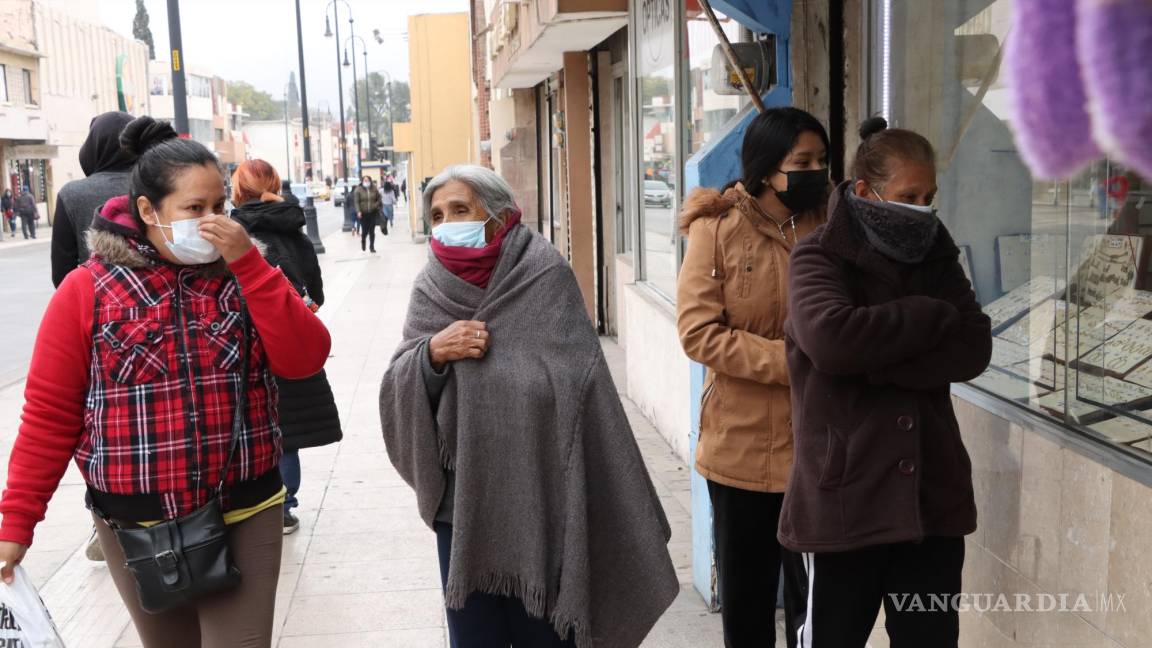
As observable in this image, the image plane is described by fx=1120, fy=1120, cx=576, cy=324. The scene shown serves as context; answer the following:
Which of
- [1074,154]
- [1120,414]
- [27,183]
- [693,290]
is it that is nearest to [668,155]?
[693,290]

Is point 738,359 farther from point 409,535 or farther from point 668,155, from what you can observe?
point 668,155

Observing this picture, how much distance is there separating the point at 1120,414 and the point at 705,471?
4.00 ft

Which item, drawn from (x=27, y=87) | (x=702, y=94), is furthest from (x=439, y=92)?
(x=702, y=94)

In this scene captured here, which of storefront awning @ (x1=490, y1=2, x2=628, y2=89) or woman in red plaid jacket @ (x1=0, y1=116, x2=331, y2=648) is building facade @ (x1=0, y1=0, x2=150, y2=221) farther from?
woman in red plaid jacket @ (x1=0, y1=116, x2=331, y2=648)

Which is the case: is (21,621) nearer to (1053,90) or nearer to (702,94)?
(1053,90)

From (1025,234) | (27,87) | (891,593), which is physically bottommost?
(891,593)

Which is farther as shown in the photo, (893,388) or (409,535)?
(409,535)

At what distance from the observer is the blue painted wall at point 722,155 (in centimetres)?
441

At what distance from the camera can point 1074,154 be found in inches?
32.6

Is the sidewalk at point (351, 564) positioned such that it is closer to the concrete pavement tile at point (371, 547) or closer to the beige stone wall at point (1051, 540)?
the concrete pavement tile at point (371, 547)

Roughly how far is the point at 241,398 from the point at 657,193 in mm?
6237

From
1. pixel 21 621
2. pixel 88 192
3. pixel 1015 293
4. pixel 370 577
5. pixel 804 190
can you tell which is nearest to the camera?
pixel 21 621

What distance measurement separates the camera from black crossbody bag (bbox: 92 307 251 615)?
2.82 m

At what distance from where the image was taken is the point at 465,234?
3.13 metres
